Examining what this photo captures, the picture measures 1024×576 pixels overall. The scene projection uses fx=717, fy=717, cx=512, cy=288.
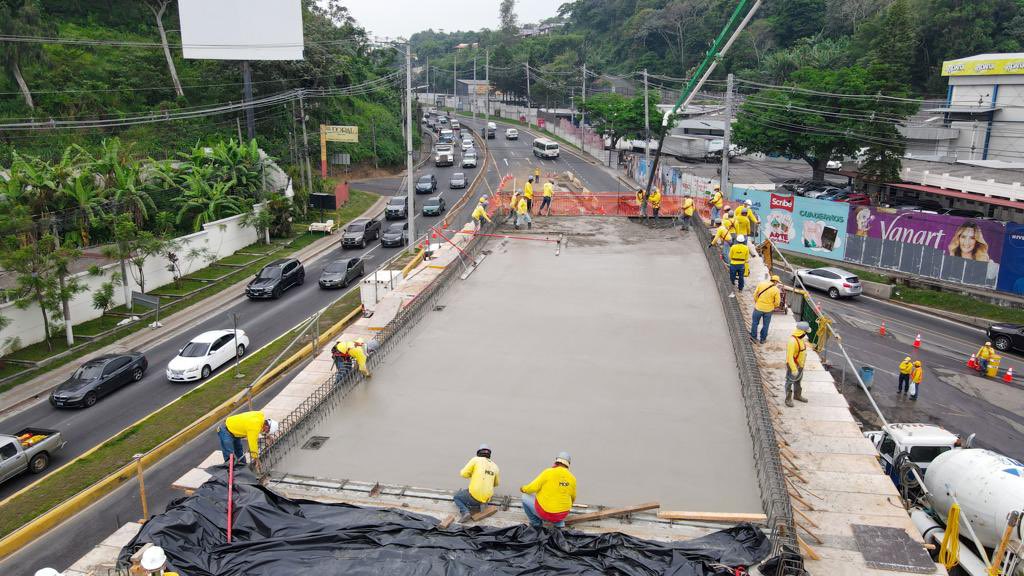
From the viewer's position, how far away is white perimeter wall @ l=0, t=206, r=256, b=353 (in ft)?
89.7

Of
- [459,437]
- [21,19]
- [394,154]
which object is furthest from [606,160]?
[459,437]

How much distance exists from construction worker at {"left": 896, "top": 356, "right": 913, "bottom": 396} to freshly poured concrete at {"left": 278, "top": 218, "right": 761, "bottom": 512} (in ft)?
28.1

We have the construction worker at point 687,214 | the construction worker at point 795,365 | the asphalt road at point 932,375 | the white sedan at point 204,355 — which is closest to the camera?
the construction worker at point 795,365

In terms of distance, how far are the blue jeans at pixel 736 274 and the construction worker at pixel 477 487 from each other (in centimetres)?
1086

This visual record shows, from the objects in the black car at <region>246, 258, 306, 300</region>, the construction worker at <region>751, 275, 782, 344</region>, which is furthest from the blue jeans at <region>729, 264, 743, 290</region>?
the black car at <region>246, 258, 306, 300</region>

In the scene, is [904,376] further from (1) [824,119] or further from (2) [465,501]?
(1) [824,119]

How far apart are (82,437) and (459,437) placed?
15.5 meters

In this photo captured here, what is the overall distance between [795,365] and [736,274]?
19.6 feet

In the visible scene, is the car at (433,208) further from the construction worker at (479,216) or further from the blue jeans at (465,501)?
the blue jeans at (465,501)

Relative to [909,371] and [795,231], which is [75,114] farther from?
[909,371]

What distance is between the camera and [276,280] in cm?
3403

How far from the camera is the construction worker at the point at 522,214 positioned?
80.7ft

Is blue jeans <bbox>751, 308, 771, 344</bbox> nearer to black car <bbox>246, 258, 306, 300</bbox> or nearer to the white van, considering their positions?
black car <bbox>246, 258, 306, 300</bbox>

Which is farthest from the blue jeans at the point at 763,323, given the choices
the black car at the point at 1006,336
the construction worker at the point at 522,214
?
the black car at the point at 1006,336
